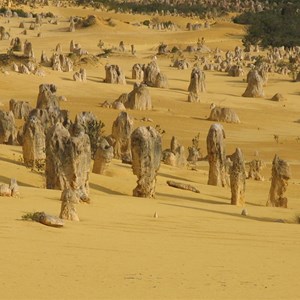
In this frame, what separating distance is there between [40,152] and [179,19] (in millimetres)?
54982

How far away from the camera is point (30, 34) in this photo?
5572 cm

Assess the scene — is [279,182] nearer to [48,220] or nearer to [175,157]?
[175,157]

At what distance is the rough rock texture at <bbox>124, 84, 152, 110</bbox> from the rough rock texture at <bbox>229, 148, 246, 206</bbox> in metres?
14.0

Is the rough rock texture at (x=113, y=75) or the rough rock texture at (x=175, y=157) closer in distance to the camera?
the rough rock texture at (x=175, y=157)

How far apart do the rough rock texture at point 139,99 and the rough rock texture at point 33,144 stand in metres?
12.7

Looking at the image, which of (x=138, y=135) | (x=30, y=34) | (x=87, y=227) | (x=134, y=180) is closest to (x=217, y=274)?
(x=87, y=227)

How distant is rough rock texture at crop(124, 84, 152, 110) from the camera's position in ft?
95.1

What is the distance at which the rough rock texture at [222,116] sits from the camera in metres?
28.0

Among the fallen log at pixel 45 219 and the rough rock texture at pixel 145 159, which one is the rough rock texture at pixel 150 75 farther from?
the fallen log at pixel 45 219

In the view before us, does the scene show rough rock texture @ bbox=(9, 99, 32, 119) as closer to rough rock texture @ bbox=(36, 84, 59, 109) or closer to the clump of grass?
rough rock texture @ bbox=(36, 84, 59, 109)

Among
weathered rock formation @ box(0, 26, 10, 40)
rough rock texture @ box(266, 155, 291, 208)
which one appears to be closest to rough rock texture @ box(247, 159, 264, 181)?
rough rock texture @ box(266, 155, 291, 208)

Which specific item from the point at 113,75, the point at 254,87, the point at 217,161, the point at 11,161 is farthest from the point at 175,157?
the point at 254,87

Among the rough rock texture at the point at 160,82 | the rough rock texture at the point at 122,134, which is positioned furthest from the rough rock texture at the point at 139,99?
the rough rock texture at the point at 122,134

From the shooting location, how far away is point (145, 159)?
14.5m
